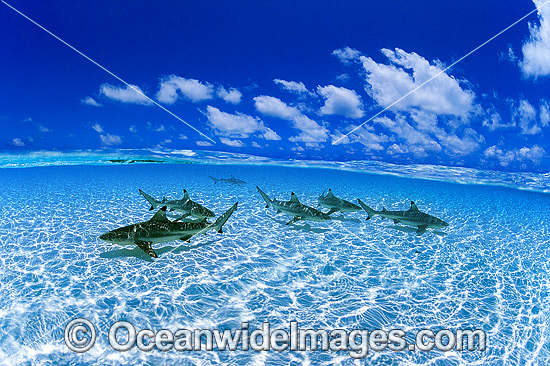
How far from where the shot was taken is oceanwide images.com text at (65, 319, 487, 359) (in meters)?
4.81

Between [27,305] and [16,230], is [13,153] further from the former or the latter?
[27,305]

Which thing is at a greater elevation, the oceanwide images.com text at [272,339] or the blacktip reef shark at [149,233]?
the blacktip reef shark at [149,233]

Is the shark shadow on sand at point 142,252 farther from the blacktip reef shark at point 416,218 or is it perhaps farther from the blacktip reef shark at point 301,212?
the blacktip reef shark at point 416,218

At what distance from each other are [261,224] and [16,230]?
976 cm

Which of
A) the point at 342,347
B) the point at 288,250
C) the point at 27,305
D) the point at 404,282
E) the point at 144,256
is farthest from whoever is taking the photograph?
the point at 288,250

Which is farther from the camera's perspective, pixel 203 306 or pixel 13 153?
pixel 13 153

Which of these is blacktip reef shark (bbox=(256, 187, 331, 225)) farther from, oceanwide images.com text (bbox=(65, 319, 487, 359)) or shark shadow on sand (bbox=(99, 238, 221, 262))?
oceanwide images.com text (bbox=(65, 319, 487, 359))

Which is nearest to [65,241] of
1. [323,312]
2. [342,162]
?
[323,312]

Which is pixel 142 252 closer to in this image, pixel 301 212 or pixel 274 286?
pixel 274 286

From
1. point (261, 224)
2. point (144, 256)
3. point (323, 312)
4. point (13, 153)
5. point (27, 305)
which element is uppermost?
point (13, 153)

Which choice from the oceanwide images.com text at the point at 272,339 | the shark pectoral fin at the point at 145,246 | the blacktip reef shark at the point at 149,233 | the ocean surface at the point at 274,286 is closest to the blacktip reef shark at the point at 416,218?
the ocean surface at the point at 274,286

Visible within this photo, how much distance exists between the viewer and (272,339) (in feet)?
16.5

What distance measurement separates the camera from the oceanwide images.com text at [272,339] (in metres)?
4.81

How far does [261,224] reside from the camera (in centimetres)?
1205
